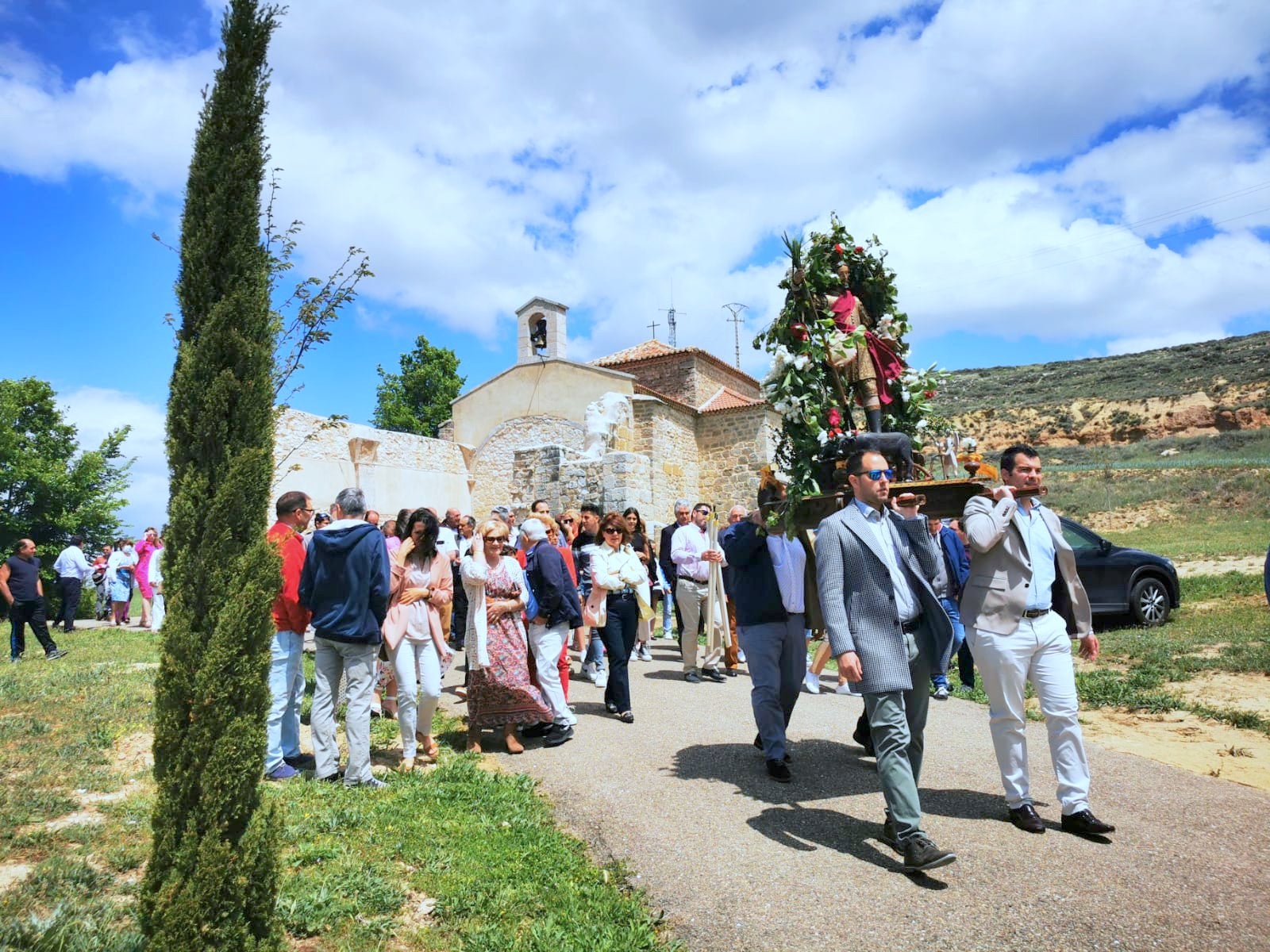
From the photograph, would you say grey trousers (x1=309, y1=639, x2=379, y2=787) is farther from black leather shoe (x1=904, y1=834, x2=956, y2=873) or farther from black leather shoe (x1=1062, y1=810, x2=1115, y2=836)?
black leather shoe (x1=1062, y1=810, x2=1115, y2=836)

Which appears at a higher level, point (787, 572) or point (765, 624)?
point (787, 572)

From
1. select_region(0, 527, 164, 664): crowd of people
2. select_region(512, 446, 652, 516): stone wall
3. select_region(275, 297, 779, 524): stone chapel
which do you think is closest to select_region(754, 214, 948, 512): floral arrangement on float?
select_region(0, 527, 164, 664): crowd of people

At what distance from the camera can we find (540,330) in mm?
26547

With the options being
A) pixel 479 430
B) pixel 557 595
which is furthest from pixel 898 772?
pixel 479 430

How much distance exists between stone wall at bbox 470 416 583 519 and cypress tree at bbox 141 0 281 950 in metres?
22.2

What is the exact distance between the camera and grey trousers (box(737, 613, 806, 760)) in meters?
5.62

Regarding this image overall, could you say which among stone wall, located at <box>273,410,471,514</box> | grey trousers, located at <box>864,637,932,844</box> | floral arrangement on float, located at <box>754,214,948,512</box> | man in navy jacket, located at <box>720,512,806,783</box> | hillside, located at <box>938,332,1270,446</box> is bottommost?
grey trousers, located at <box>864,637,932,844</box>

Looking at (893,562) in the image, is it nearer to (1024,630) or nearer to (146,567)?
(1024,630)

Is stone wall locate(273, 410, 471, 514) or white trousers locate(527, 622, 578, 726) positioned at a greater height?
stone wall locate(273, 410, 471, 514)

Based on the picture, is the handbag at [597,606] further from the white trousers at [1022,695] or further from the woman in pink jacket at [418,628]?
the white trousers at [1022,695]

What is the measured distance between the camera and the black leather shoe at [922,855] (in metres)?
3.81

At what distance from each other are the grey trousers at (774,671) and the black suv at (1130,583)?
8.03 meters

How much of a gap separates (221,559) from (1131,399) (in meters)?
49.9

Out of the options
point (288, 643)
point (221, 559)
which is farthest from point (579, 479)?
point (221, 559)
